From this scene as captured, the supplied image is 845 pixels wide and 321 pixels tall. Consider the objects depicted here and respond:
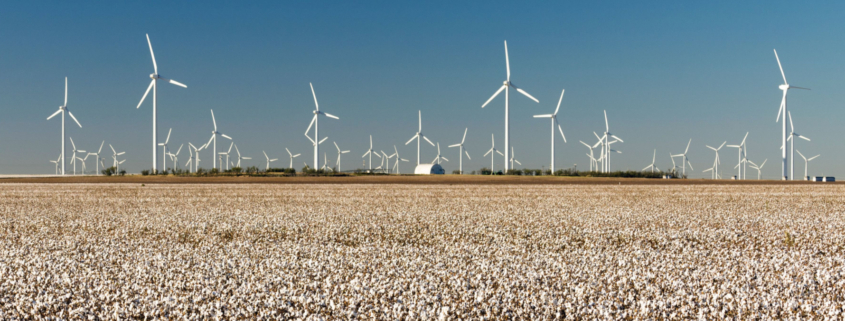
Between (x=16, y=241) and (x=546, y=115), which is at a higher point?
(x=546, y=115)

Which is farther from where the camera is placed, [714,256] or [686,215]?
[686,215]

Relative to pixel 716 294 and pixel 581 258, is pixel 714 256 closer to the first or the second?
pixel 581 258

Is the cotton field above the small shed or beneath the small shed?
beneath

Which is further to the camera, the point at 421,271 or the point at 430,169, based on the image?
the point at 430,169

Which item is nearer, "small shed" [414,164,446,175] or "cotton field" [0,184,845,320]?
"cotton field" [0,184,845,320]

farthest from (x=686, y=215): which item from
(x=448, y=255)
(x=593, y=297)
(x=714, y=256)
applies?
(x=593, y=297)

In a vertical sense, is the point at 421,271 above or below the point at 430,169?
below

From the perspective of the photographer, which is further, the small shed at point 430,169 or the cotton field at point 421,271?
the small shed at point 430,169

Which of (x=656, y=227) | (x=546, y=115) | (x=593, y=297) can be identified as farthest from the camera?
(x=546, y=115)

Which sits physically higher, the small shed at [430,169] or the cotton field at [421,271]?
the small shed at [430,169]

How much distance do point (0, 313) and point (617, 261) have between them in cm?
611

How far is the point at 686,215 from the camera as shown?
13586mm

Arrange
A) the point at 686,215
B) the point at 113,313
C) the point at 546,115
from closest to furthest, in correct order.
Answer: the point at 113,313 < the point at 686,215 < the point at 546,115

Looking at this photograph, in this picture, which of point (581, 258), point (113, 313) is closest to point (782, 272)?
point (581, 258)
